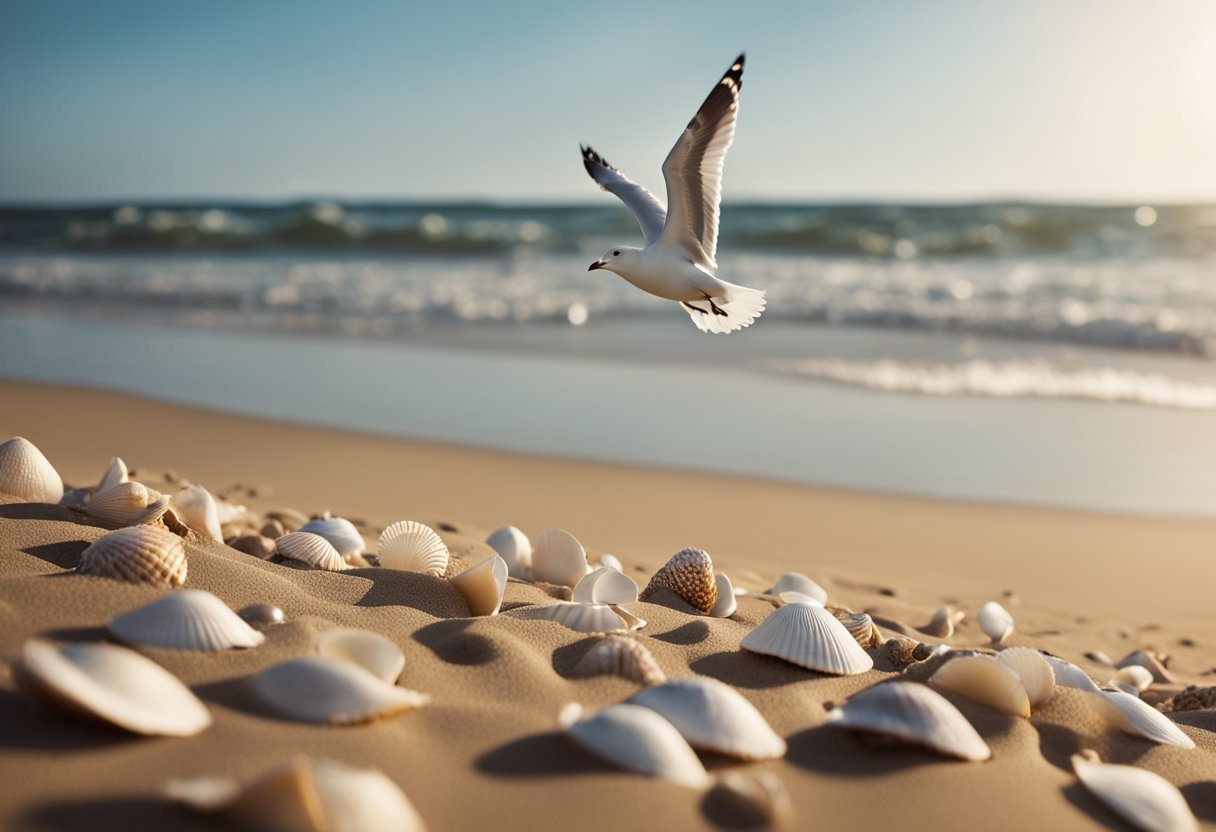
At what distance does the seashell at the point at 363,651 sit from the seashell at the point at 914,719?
90 centimetres

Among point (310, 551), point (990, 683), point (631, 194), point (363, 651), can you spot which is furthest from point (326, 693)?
point (631, 194)

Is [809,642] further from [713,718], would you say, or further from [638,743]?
[638,743]

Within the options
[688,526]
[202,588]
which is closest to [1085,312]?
[688,526]

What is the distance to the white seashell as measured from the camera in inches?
101

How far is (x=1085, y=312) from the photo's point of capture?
13023 mm

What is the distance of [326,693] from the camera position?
6.62ft

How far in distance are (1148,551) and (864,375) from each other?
421 cm

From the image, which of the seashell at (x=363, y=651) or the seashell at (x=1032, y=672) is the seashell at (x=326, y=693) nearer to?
the seashell at (x=363, y=651)

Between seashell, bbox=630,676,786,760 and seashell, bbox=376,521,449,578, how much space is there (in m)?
1.28

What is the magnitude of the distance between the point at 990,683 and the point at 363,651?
1373mm

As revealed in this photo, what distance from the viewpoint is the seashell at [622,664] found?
236 centimetres

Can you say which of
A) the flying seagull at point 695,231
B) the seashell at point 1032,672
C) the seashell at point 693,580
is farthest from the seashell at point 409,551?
the flying seagull at point 695,231

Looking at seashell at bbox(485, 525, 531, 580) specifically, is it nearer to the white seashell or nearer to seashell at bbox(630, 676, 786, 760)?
the white seashell

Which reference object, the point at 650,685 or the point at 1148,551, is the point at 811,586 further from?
the point at 1148,551
